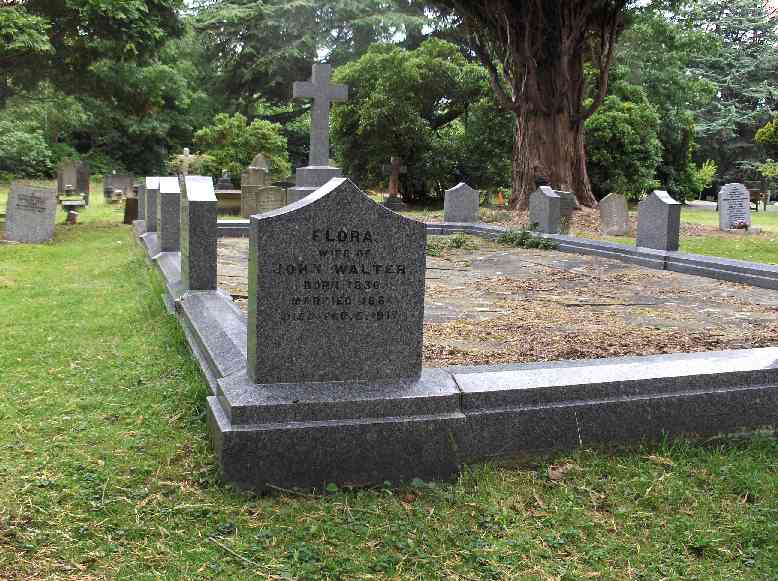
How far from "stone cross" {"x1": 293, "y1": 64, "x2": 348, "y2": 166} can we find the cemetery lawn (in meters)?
13.2

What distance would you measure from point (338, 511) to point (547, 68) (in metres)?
17.7

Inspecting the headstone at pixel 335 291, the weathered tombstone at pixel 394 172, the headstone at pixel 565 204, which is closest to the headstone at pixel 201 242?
the headstone at pixel 335 291

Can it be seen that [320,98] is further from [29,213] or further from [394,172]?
[29,213]

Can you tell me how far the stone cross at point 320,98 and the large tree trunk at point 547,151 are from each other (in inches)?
202

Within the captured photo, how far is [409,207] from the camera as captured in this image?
23797 mm

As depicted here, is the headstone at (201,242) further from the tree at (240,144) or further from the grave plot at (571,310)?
the tree at (240,144)

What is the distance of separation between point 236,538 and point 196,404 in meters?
1.47

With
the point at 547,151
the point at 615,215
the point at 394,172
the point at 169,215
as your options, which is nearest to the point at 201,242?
the point at 169,215

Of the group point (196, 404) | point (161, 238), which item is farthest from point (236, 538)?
point (161, 238)

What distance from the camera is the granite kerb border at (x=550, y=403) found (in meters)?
3.44

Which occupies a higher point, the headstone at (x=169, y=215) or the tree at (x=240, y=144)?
the tree at (x=240, y=144)

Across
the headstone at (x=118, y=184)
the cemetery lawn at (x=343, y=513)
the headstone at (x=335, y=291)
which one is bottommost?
the cemetery lawn at (x=343, y=513)

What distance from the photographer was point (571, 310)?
6926 mm

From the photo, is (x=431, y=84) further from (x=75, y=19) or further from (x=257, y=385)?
(x=257, y=385)
